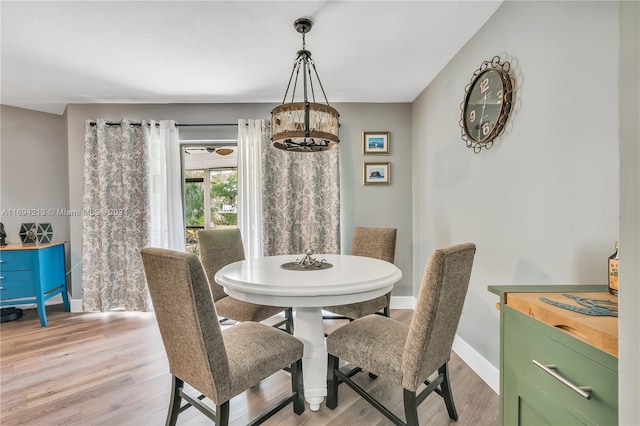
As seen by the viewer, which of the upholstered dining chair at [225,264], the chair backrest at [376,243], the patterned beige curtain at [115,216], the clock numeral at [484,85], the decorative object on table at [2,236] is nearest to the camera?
the clock numeral at [484,85]

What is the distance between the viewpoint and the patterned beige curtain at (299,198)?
330 cm

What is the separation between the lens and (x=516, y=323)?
0.96m

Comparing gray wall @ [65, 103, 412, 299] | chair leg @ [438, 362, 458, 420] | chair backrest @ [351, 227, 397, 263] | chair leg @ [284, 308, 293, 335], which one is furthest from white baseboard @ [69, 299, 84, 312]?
chair leg @ [438, 362, 458, 420]

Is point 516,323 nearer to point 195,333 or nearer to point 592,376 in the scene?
point 592,376

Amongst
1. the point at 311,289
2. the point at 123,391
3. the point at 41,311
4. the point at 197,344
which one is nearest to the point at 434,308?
the point at 311,289

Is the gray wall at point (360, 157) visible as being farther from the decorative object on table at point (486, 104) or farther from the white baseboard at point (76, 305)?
the decorative object on table at point (486, 104)

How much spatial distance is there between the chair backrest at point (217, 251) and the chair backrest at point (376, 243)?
3.53ft

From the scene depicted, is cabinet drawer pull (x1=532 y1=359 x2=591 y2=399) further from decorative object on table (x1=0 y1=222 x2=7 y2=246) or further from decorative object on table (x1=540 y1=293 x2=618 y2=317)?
decorative object on table (x1=0 y1=222 x2=7 y2=246)

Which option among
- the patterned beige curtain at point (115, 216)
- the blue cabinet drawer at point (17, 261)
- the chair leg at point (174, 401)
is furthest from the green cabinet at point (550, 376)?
the blue cabinet drawer at point (17, 261)

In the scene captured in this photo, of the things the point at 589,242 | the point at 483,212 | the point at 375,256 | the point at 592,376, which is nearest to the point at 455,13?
the point at 483,212

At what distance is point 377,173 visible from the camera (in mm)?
3395

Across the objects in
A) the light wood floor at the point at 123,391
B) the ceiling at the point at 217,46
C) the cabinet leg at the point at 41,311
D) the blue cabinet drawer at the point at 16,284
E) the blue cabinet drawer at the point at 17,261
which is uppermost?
the ceiling at the point at 217,46

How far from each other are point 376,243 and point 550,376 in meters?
1.78

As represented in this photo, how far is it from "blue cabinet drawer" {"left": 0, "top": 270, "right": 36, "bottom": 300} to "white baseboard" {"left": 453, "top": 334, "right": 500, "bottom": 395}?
13.1 ft
